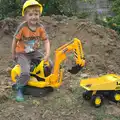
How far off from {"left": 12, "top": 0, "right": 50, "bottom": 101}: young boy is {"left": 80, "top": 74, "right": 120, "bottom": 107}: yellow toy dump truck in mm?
711

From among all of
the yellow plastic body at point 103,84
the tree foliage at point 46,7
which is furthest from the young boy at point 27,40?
the tree foliage at point 46,7

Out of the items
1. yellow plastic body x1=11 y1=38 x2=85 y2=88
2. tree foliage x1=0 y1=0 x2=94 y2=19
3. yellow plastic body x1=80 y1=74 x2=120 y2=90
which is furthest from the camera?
tree foliage x1=0 y1=0 x2=94 y2=19

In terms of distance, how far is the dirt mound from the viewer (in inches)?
260

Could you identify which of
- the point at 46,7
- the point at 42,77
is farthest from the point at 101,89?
the point at 46,7

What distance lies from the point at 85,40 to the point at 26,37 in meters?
2.64

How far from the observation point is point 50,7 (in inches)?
397

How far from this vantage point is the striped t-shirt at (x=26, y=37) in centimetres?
507

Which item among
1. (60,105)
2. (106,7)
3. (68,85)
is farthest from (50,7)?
(60,105)

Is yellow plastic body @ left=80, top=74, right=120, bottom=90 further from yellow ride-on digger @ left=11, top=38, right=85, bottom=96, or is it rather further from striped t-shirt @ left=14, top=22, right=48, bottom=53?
striped t-shirt @ left=14, top=22, right=48, bottom=53

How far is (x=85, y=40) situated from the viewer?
7.57 m

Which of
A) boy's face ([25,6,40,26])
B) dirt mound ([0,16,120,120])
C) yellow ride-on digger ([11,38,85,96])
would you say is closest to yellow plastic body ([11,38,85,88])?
yellow ride-on digger ([11,38,85,96])

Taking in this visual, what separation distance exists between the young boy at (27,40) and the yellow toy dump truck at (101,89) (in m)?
0.71

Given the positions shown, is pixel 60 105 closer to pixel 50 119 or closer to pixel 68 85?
pixel 50 119

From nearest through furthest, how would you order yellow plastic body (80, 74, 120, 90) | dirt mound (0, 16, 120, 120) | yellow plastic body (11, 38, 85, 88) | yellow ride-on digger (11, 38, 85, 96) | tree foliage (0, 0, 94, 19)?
1. yellow plastic body (80, 74, 120, 90)
2. yellow plastic body (11, 38, 85, 88)
3. yellow ride-on digger (11, 38, 85, 96)
4. dirt mound (0, 16, 120, 120)
5. tree foliage (0, 0, 94, 19)
